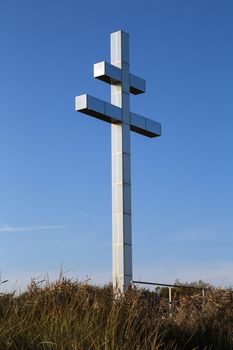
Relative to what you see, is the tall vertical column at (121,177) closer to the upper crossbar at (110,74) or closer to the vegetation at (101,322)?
the upper crossbar at (110,74)

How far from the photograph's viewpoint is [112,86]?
17.8 m

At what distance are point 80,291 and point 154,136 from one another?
30.3ft

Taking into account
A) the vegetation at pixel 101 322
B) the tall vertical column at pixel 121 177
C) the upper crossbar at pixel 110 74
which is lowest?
the vegetation at pixel 101 322

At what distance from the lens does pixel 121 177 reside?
55.3 feet

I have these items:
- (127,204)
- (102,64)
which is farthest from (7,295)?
(102,64)

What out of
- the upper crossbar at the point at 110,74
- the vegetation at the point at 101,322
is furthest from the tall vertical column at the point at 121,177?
the vegetation at the point at 101,322

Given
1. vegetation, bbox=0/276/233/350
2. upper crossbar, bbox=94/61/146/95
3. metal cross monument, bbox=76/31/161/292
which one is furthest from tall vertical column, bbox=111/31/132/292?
vegetation, bbox=0/276/233/350

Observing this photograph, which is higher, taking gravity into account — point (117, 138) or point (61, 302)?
point (117, 138)

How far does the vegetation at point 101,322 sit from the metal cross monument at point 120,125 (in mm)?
3570

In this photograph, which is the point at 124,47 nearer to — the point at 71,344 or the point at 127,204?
the point at 127,204

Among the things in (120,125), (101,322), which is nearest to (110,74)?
(120,125)

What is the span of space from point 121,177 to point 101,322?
373 inches

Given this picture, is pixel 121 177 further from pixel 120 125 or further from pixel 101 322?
pixel 101 322

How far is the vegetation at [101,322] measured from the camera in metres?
6.57
